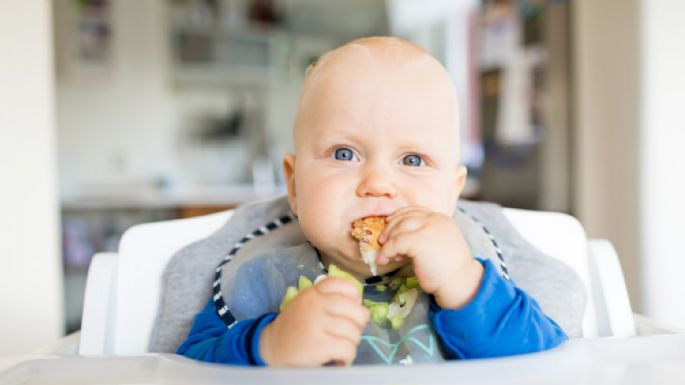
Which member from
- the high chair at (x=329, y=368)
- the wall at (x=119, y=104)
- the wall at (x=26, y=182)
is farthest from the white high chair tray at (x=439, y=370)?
the wall at (x=119, y=104)

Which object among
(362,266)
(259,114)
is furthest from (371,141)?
(259,114)

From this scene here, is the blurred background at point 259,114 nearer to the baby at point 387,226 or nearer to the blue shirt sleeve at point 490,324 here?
the baby at point 387,226

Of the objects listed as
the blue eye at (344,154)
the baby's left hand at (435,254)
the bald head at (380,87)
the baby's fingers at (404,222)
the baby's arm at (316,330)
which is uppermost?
the bald head at (380,87)

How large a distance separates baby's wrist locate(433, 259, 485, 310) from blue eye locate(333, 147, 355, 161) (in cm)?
18

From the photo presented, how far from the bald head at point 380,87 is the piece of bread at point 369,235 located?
0.11 metres

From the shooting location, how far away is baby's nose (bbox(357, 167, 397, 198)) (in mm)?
729

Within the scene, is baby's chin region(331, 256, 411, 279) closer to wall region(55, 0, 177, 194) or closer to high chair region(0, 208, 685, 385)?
high chair region(0, 208, 685, 385)

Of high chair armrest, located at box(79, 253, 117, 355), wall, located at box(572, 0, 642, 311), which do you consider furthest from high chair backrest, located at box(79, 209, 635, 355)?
wall, located at box(572, 0, 642, 311)

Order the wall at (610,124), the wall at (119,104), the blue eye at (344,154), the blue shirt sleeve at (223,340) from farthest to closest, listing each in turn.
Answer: the wall at (119,104)
the wall at (610,124)
the blue eye at (344,154)
the blue shirt sleeve at (223,340)

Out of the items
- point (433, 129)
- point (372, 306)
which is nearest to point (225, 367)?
point (372, 306)

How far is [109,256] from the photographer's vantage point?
981mm

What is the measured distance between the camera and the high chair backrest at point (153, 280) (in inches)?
37.3

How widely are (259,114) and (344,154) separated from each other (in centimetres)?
375

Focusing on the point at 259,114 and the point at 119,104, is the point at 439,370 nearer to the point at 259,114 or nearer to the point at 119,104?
the point at 119,104
